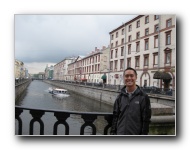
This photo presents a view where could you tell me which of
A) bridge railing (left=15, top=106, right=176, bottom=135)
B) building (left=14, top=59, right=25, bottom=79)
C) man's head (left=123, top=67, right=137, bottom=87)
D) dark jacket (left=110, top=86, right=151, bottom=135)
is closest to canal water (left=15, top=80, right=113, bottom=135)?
building (left=14, top=59, right=25, bottom=79)

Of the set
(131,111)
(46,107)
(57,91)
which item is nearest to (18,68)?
(131,111)

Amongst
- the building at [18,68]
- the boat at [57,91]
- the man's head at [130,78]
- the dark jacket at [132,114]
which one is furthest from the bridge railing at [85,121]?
the boat at [57,91]

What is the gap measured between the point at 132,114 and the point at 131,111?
33 mm

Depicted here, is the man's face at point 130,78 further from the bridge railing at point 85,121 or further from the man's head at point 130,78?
the bridge railing at point 85,121

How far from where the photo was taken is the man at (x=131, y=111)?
2270 millimetres

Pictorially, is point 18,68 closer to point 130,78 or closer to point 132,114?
point 130,78

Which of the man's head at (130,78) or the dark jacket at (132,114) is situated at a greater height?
the man's head at (130,78)

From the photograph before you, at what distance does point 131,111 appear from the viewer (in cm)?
232

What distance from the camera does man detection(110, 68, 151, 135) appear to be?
2270 mm

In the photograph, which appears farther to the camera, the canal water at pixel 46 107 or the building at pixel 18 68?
the canal water at pixel 46 107

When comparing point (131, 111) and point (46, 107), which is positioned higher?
point (131, 111)

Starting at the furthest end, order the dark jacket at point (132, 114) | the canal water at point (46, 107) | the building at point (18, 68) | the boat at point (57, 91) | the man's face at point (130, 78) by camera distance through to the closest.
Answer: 1. the boat at point (57, 91)
2. the canal water at point (46, 107)
3. the building at point (18, 68)
4. the man's face at point (130, 78)
5. the dark jacket at point (132, 114)

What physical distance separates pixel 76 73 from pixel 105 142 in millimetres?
4848

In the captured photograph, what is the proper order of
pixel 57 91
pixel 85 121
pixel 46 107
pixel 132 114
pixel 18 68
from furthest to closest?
pixel 57 91 → pixel 46 107 → pixel 18 68 → pixel 85 121 → pixel 132 114
